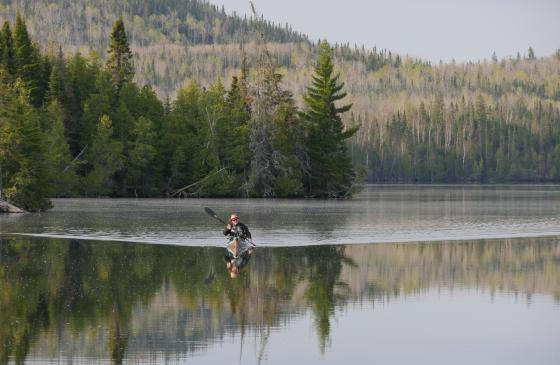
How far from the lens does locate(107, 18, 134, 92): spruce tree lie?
104875 mm

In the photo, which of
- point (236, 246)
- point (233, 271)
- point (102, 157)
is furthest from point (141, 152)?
point (233, 271)

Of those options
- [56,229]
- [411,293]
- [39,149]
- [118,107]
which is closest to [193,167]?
[118,107]

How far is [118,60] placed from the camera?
10688cm

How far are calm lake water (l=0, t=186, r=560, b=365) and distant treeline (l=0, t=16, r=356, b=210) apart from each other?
161 feet

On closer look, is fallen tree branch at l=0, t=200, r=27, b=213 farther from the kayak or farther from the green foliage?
the kayak

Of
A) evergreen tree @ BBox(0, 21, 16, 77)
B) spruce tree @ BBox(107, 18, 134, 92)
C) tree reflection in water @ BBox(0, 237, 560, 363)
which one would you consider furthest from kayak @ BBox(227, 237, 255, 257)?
spruce tree @ BBox(107, 18, 134, 92)

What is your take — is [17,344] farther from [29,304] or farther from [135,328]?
[29,304]

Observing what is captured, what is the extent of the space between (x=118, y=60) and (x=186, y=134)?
1258 centimetres

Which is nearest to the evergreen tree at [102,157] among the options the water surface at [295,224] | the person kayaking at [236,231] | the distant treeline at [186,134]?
the distant treeline at [186,134]

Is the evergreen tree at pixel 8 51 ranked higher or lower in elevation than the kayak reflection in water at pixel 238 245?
higher

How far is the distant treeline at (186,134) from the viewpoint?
94250 mm

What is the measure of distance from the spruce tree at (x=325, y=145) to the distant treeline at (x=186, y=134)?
4.1 inches

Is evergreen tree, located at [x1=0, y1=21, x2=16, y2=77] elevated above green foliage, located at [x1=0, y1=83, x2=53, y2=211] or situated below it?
above

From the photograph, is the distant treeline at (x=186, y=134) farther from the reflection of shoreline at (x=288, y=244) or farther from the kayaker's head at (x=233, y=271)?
the kayaker's head at (x=233, y=271)
